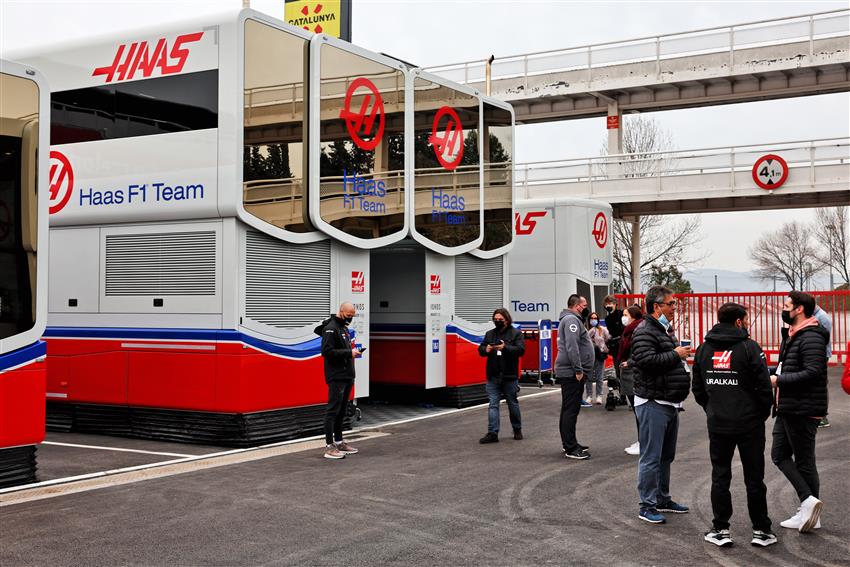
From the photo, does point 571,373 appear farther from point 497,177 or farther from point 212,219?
point 497,177

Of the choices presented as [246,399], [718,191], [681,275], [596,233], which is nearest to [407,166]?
[246,399]

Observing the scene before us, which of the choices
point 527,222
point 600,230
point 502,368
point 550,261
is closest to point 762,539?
point 502,368

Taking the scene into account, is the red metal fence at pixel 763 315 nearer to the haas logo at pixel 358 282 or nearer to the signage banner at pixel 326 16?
the signage banner at pixel 326 16

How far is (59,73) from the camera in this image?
42.9 feet

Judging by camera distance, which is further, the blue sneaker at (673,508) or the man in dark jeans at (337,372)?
the man in dark jeans at (337,372)

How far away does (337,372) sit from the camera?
1094 cm

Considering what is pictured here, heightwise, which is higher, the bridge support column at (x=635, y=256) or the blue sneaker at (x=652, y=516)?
the bridge support column at (x=635, y=256)

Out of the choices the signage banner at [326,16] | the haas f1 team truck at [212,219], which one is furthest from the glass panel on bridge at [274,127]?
the signage banner at [326,16]

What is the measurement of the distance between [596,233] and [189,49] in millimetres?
11405

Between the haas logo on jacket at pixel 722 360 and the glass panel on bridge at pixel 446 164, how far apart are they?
335 inches

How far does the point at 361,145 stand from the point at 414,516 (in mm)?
7183

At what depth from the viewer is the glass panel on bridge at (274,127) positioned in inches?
467

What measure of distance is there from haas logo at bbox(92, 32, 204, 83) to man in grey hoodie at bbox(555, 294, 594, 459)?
5693 mm

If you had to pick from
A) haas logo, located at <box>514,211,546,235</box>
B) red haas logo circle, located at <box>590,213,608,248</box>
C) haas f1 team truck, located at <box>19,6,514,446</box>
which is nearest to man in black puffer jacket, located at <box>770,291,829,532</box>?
haas f1 team truck, located at <box>19,6,514,446</box>
